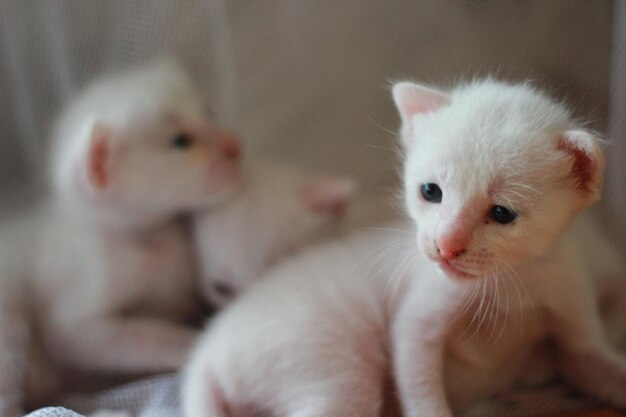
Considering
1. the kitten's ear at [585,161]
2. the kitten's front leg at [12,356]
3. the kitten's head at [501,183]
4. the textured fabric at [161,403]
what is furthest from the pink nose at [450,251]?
the kitten's front leg at [12,356]

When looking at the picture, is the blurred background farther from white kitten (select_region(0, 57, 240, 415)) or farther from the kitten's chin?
the kitten's chin

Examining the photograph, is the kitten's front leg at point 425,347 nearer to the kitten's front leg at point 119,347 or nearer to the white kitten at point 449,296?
the white kitten at point 449,296

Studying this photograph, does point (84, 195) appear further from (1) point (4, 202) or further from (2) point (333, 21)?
(2) point (333, 21)

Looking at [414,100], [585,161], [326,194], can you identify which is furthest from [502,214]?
[326,194]

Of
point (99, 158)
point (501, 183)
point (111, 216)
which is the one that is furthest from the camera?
point (111, 216)

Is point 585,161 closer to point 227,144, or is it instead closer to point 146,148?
Result: point 227,144

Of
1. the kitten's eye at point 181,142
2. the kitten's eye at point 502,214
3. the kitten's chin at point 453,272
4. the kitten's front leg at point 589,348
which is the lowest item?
the kitten's front leg at point 589,348

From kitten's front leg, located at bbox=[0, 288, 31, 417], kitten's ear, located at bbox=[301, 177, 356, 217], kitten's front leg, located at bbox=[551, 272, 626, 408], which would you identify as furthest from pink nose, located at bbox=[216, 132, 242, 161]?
kitten's front leg, located at bbox=[551, 272, 626, 408]
